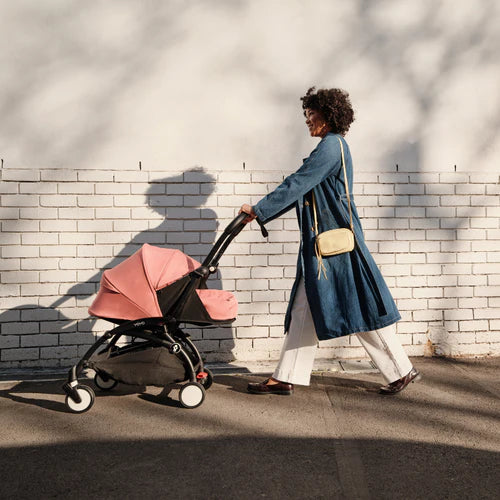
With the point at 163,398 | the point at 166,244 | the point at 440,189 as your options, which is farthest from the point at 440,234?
the point at 163,398

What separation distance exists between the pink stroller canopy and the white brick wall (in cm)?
145

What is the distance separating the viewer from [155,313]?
3732mm

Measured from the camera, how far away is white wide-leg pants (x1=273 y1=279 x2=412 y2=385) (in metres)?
4.07

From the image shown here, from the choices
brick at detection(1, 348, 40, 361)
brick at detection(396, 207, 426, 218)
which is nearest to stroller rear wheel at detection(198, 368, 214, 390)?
brick at detection(1, 348, 40, 361)

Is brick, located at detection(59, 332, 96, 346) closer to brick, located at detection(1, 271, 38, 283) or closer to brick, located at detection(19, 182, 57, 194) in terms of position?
brick, located at detection(1, 271, 38, 283)

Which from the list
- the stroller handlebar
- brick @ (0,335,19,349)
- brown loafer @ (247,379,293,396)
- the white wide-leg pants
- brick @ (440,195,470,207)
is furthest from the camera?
brick @ (440,195,470,207)

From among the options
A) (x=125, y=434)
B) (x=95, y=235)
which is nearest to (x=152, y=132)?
(x=95, y=235)

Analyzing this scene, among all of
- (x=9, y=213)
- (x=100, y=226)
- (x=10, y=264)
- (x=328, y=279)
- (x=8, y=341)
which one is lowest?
(x=8, y=341)

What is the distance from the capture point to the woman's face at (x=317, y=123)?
166 inches

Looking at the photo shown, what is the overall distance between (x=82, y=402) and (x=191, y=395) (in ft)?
2.27

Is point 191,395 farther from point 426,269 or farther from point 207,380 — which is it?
point 426,269

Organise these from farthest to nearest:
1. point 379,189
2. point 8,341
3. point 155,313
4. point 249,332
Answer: point 379,189 < point 249,332 < point 8,341 < point 155,313

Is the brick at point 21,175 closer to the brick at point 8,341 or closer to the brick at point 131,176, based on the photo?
the brick at point 131,176

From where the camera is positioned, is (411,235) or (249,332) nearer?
(249,332)
